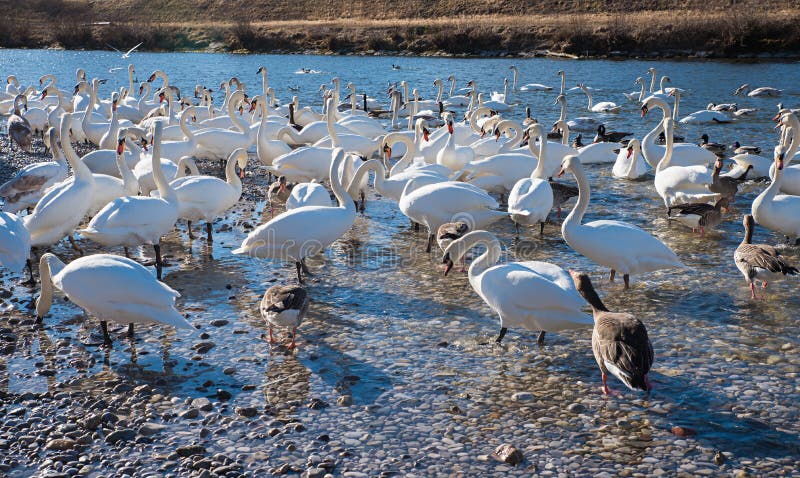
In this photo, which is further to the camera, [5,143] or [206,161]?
[5,143]

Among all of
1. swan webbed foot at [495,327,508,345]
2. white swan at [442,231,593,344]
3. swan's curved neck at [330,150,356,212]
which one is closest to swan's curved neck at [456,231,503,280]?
white swan at [442,231,593,344]

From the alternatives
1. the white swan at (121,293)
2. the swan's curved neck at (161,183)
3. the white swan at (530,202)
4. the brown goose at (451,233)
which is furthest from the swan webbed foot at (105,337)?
the white swan at (530,202)

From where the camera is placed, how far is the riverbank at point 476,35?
39.9 m

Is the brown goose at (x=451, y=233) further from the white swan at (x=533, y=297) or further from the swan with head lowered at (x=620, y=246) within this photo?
the white swan at (x=533, y=297)

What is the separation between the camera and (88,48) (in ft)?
182

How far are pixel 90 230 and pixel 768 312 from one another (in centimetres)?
691

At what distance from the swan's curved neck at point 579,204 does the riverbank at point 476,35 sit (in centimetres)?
3539

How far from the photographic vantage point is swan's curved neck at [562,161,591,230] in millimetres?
7762

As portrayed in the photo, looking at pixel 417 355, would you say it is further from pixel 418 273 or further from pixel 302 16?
pixel 302 16

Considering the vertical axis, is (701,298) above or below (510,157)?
below

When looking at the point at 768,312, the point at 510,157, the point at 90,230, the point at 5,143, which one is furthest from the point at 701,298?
the point at 5,143

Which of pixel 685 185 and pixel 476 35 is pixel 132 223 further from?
pixel 476 35

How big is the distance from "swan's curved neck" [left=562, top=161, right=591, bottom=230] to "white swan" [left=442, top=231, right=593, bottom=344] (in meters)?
1.13

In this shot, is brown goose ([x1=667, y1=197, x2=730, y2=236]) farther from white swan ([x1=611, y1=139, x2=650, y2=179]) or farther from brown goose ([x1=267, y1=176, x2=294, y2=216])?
brown goose ([x1=267, y1=176, x2=294, y2=216])
